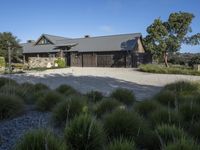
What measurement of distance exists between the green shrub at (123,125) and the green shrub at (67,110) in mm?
961

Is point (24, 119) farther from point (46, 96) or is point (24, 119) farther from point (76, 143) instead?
point (76, 143)

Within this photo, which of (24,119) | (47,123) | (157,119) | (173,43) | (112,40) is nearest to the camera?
(157,119)

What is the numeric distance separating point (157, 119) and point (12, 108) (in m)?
3.17

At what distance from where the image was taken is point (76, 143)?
350 centimetres

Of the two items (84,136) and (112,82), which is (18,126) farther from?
(112,82)

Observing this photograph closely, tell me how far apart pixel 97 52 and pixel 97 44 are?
2.09 meters

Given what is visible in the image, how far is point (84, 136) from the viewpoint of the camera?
351 cm

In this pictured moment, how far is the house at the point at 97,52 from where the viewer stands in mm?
32344

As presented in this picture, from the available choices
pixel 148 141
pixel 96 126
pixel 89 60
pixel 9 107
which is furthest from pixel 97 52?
pixel 96 126

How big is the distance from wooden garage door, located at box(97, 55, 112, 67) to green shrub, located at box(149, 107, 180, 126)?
29033 mm

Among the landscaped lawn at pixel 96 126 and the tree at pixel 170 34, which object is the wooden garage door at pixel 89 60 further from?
the landscaped lawn at pixel 96 126

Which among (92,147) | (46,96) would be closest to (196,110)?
(92,147)

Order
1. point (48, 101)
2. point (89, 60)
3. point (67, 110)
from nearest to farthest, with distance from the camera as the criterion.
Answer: point (67, 110) → point (48, 101) → point (89, 60)

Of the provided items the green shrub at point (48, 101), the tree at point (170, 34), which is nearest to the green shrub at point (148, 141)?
the green shrub at point (48, 101)
